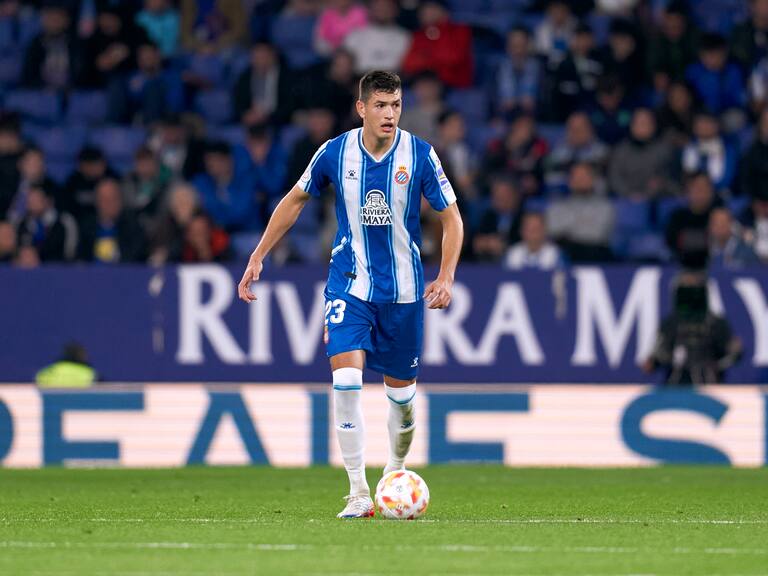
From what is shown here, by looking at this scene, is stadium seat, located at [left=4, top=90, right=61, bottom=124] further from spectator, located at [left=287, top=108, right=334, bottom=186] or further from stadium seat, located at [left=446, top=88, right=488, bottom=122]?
stadium seat, located at [left=446, top=88, right=488, bottom=122]

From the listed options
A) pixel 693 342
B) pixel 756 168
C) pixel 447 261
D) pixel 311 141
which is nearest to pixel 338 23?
pixel 311 141

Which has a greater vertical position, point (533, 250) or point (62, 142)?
point (62, 142)

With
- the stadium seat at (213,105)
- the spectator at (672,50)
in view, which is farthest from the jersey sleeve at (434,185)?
the stadium seat at (213,105)

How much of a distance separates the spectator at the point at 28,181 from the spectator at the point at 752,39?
7292 millimetres

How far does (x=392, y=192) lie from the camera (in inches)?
345

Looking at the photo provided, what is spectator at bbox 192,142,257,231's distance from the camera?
17266 mm

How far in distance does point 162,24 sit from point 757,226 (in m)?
7.46

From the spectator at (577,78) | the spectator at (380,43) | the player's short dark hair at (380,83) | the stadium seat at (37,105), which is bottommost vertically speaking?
the player's short dark hair at (380,83)

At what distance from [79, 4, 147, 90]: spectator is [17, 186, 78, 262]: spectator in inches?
110

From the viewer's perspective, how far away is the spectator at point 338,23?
1917 centimetres

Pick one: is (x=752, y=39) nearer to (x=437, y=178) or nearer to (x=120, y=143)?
(x=120, y=143)

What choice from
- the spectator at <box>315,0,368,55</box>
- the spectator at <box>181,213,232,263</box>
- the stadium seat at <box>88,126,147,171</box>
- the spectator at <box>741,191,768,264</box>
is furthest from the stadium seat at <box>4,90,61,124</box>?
the spectator at <box>741,191,768,264</box>

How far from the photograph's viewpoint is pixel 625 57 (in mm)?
18141

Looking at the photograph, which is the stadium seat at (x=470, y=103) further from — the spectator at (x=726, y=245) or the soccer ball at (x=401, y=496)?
the soccer ball at (x=401, y=496)
